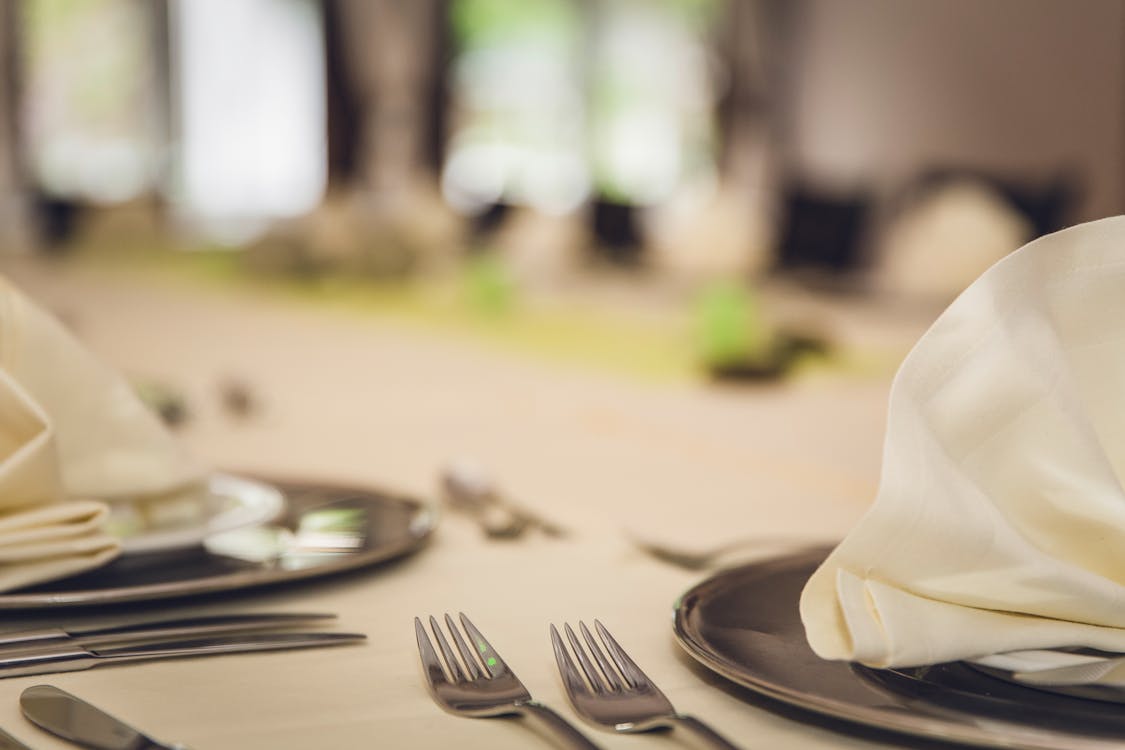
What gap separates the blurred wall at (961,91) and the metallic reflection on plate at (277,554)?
5408mm

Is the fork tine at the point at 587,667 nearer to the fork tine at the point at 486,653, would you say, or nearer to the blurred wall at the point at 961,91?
the fork tine at the point at 486,653

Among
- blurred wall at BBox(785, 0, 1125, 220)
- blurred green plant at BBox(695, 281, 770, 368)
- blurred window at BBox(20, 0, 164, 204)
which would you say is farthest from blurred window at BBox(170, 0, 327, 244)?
blurred green plant at BBox(695, 281, 770, 368)

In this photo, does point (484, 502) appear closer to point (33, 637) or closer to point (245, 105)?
point (33, 637)

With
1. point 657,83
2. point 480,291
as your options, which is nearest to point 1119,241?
point 480,291

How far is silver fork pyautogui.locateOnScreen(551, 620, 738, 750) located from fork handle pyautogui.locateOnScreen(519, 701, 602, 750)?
20 millimetres

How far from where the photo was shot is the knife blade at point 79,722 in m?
0.56

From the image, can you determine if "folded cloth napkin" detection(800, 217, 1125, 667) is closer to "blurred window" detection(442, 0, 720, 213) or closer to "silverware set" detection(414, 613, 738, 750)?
"silverware set" detection(414, 613, 738, 750)

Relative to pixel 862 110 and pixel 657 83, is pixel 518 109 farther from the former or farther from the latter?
pixel 862 110

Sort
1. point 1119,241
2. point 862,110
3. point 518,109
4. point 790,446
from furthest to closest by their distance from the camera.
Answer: point 518,109
point 862,110
point 790,446
point 1119,241

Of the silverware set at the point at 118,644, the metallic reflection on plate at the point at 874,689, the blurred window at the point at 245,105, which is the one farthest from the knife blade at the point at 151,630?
the blurred window at the point at 245,105

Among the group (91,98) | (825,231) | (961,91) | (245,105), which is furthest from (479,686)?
(91,98)

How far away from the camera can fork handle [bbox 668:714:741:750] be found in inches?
21.3

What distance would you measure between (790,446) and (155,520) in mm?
839

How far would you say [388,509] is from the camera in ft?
3.32
